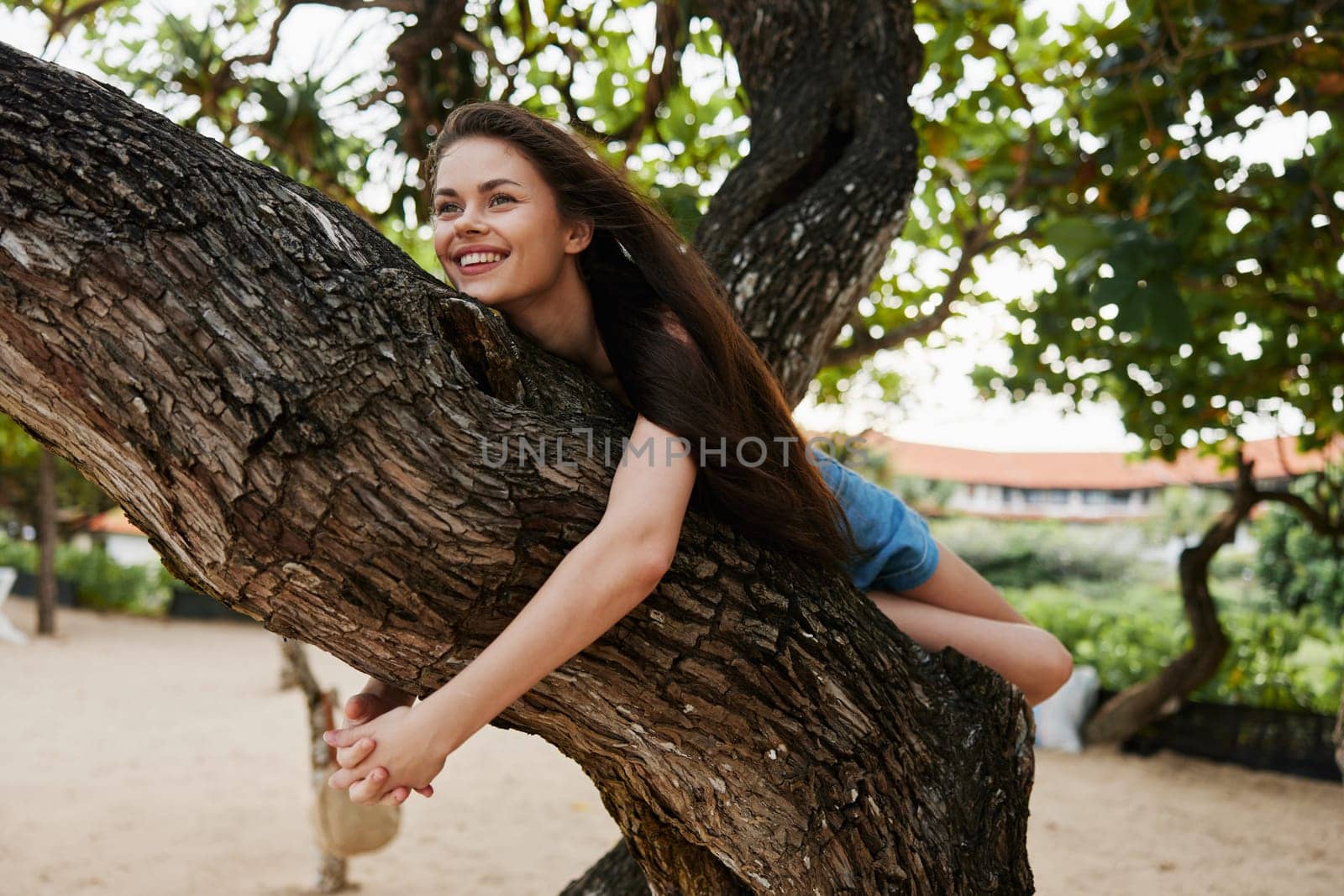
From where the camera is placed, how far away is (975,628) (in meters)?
1.75

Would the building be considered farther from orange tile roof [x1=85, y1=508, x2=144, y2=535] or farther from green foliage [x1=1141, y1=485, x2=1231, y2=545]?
orange tile roof [x1=85, y1=508, x2=144, y2=535]

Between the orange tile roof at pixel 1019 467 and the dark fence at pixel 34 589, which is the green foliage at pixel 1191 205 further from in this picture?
the orange tile roof at pixel 1019 467

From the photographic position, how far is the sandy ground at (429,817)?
4844mm

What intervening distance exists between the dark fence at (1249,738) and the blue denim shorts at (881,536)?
616cm

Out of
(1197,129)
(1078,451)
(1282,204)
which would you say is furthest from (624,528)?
(1078,451)

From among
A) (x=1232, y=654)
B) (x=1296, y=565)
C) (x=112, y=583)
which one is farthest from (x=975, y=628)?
(x=112, y=583)

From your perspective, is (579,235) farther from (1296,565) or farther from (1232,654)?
(1296,565)

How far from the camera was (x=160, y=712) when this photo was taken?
26.9ft

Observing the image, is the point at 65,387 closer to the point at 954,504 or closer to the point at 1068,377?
the point at 1068,377

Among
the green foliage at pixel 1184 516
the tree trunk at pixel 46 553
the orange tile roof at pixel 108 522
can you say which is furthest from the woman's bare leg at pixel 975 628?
the green foliage at pixel 1184 516

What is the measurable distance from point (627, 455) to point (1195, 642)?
272 inches

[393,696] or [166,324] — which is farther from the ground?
[166,324]

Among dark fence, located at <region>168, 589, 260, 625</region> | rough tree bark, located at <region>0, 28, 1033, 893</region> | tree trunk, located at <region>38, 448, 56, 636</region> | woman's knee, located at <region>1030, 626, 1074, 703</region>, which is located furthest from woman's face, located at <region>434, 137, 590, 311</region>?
dark fence, located at <region>168, 589, 260, 625</region>

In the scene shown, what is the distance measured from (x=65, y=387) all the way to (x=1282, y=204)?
430 centimetres
